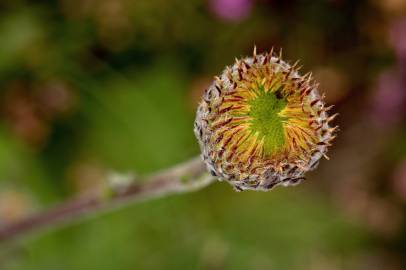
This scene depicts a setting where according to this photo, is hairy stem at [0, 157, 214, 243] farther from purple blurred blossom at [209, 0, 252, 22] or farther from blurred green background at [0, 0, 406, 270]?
purple blurred blossom at [209, 0, 252, 22]

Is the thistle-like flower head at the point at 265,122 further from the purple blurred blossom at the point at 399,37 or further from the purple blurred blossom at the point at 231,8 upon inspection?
the purple blurred blossom at the point at 399,37

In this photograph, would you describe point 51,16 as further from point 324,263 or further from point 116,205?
point 324,263

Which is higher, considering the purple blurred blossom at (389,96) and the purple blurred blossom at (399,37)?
the purple blurred blossom at (399,37)

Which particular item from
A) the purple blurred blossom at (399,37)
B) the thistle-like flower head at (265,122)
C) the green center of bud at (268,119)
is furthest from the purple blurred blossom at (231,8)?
the green center of bud at (268,119)

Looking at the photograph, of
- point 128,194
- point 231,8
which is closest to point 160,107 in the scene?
point 231,8

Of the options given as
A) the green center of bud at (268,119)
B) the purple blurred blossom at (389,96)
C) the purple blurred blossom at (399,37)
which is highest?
the purple blurred blossom at (399,37)

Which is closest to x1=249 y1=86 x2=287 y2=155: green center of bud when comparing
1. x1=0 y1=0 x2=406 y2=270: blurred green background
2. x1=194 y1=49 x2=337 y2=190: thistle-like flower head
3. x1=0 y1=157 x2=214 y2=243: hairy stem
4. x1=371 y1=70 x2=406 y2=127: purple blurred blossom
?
x1=194 y1=49 x2=337 y2=190: thistle-like flower head
